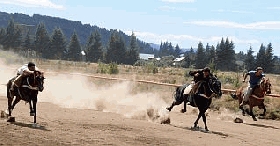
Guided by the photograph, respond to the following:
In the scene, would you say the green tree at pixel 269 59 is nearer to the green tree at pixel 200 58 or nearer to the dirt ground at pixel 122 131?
the green tree at pixel 200 58

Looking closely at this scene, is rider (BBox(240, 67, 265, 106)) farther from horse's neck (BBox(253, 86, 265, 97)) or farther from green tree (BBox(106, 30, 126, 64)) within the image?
green tree (BBox(106, 30, 126, 64))

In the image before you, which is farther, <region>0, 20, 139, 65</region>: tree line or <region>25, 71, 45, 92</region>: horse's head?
<region>0, 20, 139, 65</region>: tree line

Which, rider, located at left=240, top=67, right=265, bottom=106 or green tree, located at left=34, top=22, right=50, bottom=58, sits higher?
green tree, located at left=34, top=22, right=50, bottom=58

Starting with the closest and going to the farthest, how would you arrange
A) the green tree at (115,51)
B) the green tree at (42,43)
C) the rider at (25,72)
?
the rider at (25,72), the green tree at (42,43), the green tree at (115,51)

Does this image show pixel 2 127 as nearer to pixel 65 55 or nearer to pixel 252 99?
pixel 252 99

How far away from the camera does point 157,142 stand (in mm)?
12930

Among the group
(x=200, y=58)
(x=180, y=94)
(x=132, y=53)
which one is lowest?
(x=180, y=94)

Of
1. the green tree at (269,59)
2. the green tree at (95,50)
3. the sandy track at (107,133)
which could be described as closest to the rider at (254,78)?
the sandy track at (107,133)

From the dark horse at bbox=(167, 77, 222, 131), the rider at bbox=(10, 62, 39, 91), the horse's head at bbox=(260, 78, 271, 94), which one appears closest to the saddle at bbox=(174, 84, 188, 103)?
the dark horse at bbox=(167, 77, 222, 131)

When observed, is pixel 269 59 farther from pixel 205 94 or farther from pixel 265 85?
pixel 205 94

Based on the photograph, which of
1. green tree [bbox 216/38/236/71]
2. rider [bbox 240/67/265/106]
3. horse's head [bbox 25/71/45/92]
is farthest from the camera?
green tree [bbox 216/38/236/71]

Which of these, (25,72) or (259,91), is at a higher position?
(25,72)

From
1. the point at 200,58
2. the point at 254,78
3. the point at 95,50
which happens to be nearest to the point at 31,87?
the point at 254,78

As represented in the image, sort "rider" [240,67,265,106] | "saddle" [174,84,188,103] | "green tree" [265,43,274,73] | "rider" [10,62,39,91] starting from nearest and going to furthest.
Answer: "rider" [10,62,39,91] < "saddle" [174,84,188,103] < "rider" [240,67,265,106] < "green tree" [265,43,274,73]
